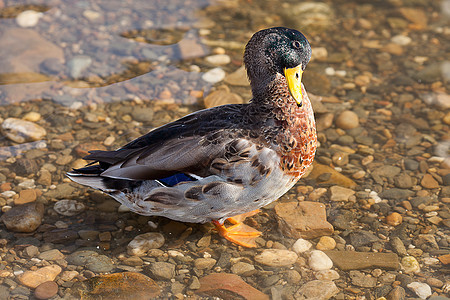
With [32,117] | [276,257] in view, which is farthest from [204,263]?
[32,117]

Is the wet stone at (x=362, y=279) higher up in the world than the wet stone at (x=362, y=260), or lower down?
lower down

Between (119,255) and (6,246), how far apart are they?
923 millimetres

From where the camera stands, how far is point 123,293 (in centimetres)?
426

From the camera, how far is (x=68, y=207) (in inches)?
200

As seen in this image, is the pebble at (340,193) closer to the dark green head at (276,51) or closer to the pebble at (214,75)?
the dark green head at (276,51)

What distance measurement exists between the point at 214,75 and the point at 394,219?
281 cm

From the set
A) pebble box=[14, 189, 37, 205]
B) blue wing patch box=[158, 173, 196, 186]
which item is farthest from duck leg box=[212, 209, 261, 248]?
pebble box=[14, 189, 37, 205]

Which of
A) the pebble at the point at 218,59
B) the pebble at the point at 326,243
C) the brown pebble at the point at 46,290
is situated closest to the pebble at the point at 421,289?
the pebble at the point at 326,243

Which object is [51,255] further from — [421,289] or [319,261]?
[421,289]

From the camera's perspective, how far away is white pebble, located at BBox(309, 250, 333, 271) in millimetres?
4574

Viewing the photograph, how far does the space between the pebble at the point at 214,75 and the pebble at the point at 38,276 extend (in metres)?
3.06

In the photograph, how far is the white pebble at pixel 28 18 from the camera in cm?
733

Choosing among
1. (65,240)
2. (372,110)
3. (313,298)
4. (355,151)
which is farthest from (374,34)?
(65,240)

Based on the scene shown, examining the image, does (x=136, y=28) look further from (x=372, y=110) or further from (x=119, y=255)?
(x=119, y=255)
